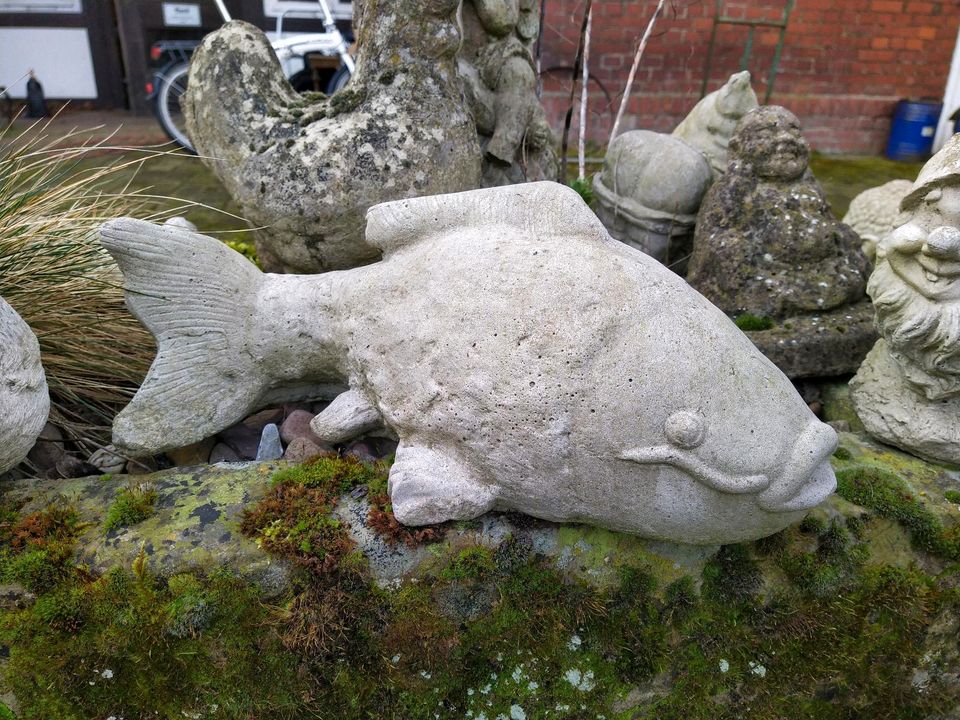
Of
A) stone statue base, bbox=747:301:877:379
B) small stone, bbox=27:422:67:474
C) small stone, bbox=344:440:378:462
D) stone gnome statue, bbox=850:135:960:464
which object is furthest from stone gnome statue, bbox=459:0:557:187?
small stone, bbox=27:422:67:474

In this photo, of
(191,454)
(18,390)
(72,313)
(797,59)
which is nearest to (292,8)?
(797,59)

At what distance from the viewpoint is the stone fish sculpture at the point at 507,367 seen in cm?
158

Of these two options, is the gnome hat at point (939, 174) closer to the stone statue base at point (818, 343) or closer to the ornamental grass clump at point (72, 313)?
the stone statue base at point (818, 343)

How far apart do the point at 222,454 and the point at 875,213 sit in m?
2.58

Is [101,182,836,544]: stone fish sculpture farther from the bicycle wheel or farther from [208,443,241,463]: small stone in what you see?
the bicycle wheel

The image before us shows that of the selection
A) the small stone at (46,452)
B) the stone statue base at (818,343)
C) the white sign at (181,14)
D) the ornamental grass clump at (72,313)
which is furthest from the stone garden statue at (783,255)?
the white sign at (181,14)

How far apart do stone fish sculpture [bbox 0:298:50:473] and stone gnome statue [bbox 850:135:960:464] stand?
6.86ft

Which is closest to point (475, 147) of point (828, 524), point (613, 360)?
point (613, 360)

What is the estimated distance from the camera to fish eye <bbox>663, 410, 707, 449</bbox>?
1539 mm

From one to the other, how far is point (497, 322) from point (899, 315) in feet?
3.55

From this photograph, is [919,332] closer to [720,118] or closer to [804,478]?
[804,478]

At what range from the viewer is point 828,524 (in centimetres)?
191

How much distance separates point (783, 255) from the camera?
2557 millimetres

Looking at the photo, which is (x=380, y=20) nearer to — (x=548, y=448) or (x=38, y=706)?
(x=548, y=448)
